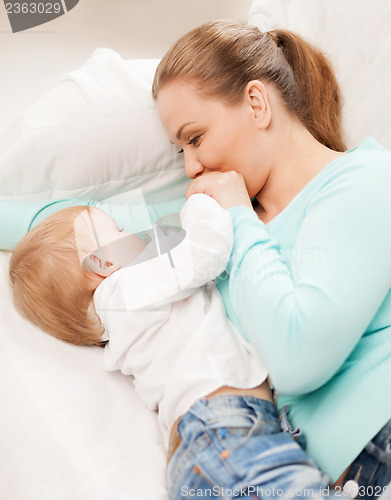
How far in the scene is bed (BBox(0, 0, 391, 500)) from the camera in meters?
0.83

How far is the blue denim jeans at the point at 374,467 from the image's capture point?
0.76 metres

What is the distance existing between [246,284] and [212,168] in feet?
1.11

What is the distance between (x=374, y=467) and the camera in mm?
773

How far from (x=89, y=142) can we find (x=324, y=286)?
72cm

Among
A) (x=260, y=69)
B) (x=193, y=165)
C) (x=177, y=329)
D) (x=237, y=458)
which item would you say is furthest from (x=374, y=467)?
(x=260, y=69)

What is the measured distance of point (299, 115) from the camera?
1.12 meters

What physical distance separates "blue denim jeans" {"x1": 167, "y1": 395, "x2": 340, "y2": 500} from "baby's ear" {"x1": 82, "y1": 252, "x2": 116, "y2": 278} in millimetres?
307

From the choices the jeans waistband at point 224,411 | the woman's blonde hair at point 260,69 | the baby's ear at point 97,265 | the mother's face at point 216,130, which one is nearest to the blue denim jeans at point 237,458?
the jeans waistband at point 224,411

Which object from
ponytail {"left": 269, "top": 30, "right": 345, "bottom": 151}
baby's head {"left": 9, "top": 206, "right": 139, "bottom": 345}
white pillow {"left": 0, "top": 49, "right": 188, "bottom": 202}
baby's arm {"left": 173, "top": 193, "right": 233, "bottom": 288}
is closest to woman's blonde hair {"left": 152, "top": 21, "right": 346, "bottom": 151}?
ponytail {"left": 269, "top": 30, "right": 345, "bottom": 151}

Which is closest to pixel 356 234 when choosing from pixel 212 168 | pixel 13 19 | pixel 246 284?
pixel 246 284

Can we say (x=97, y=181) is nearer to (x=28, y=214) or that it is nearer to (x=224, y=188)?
(x=28, y=214)

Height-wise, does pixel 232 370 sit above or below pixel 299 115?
below

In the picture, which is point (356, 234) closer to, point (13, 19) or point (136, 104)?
point (136, 104)

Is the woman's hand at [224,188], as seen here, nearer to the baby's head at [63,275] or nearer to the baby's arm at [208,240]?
the baby's arm at [208,240]
